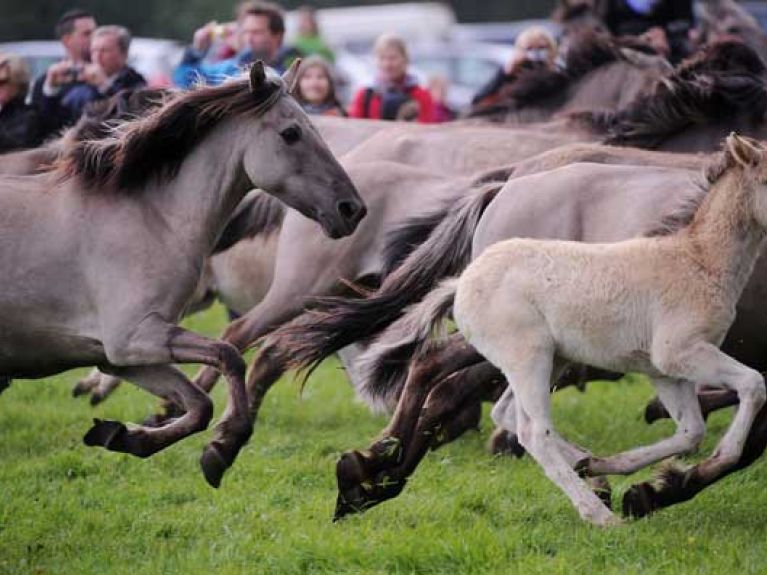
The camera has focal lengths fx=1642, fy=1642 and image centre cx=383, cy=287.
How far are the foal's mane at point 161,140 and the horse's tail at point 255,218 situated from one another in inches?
104

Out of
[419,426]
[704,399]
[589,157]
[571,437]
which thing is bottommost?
[571,437]

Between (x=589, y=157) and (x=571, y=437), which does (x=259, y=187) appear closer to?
(x=589, y=157)

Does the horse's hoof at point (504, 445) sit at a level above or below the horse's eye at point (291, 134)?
below

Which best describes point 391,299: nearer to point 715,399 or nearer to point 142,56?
point 715,399

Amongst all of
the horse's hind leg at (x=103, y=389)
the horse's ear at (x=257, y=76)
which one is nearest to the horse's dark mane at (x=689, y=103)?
the horse's ear at (x=257, y=76)

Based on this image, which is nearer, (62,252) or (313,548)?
(313,548)

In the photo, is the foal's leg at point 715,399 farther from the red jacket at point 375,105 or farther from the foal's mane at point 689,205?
the red jacket at point 375,105

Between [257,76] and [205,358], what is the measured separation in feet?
4.31

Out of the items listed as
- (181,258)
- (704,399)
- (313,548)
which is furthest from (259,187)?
(704,399)

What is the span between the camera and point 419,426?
7582mm

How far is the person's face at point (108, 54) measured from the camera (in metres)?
12.3

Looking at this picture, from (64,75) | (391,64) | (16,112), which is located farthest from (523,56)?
(16,112)

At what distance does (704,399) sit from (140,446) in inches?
128

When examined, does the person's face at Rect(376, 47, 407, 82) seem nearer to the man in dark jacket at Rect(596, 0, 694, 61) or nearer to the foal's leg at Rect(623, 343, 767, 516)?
the man in dark jacket at Rect(596, 0, 694, 61)
